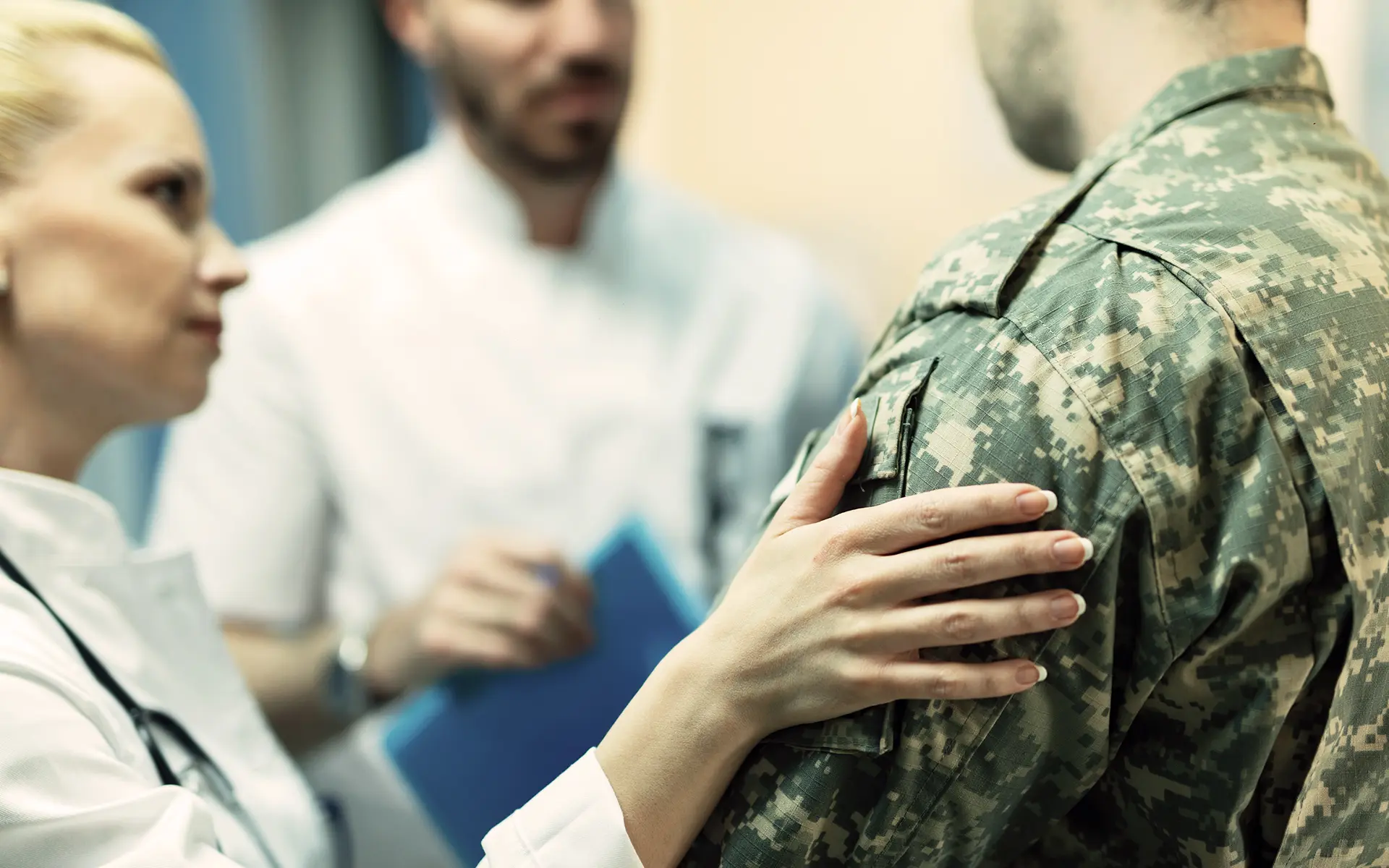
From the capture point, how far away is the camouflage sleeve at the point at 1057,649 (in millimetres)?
500

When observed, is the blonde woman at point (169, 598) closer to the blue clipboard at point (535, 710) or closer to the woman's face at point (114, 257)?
the woman's face at point (114, 257)

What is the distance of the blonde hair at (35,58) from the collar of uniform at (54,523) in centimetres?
18

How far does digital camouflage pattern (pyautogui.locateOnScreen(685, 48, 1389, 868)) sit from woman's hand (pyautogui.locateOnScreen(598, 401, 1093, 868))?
20 mm

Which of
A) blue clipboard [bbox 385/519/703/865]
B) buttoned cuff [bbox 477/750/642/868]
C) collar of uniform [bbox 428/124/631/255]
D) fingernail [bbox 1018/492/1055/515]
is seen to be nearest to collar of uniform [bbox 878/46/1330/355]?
fingernail [bbox 1018/492/1055/515]

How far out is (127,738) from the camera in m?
0.63

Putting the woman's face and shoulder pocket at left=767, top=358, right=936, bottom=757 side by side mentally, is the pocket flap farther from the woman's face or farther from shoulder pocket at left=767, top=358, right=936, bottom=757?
the woman's face

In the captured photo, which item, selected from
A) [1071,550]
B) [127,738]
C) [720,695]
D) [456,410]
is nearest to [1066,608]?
[1071,550]

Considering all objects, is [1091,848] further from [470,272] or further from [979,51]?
[470,272]

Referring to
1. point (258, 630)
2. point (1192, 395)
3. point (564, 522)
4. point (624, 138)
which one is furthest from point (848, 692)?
point (624, 138)

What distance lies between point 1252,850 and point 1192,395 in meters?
0.23

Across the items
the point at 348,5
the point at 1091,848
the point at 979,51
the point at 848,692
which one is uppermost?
the point at 348,5

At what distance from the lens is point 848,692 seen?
513 millimetres

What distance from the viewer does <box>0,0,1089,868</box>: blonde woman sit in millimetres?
508

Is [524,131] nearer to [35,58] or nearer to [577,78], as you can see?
[577,78]
